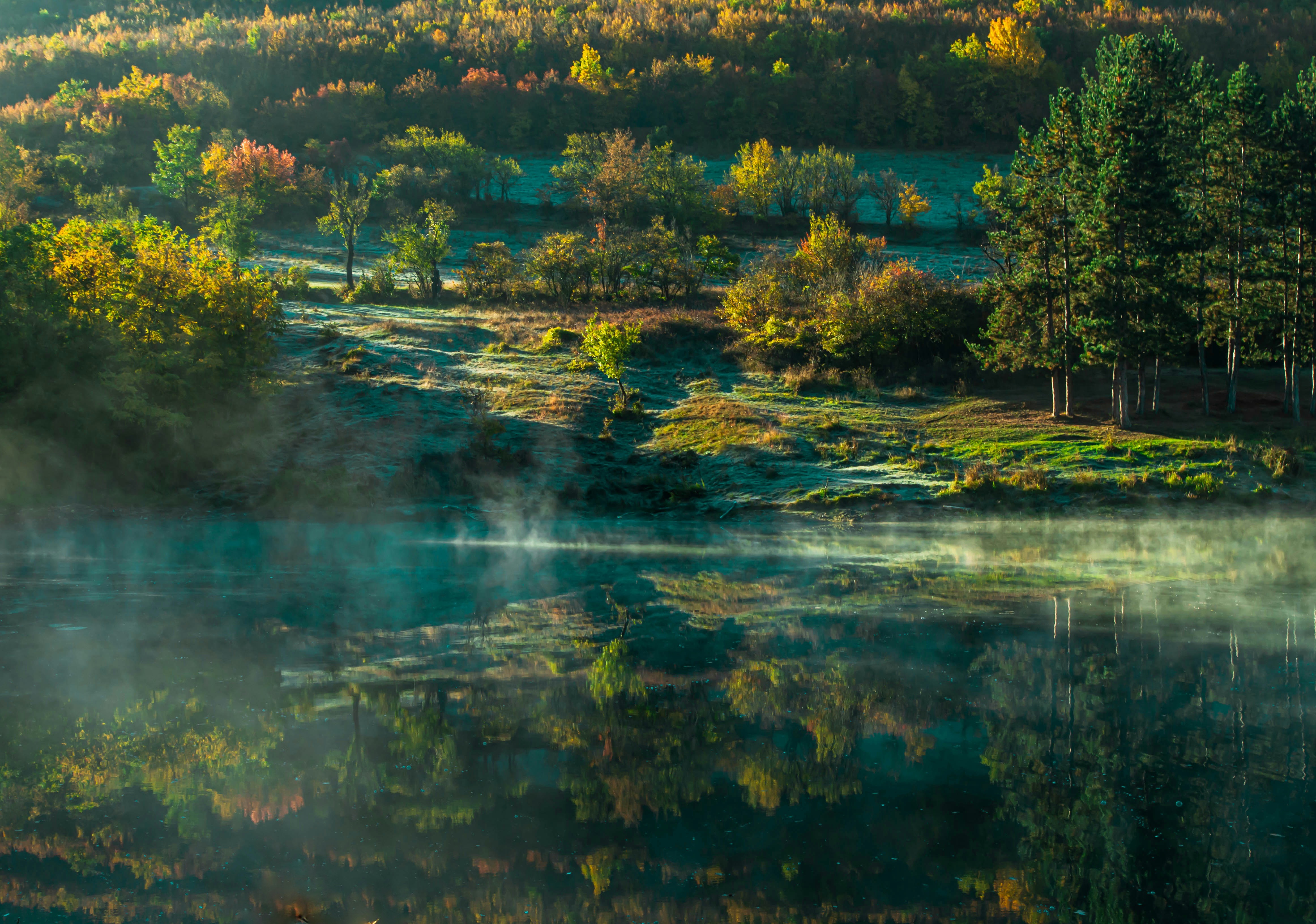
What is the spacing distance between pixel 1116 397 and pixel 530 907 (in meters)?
40.6

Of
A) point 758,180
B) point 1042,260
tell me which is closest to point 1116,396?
point 1042,260

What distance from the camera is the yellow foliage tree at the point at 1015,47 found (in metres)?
124

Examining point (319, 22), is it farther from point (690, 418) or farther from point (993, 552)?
point (993, 552)

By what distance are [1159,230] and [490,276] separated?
1531 inches

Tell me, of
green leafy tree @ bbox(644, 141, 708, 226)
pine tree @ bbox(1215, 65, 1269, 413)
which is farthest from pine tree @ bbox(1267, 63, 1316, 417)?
green leafy tree @ bbox(644, 141, 708, 226)

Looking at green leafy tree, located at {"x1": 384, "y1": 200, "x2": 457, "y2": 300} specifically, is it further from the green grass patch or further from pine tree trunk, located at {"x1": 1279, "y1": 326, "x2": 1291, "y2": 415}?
pine tree trunk, located at {"x1": 1279, "y1": 326, "x2": 1291, "y2": 415}

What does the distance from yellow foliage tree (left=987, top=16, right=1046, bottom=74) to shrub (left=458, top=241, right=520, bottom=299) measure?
87986 millimetres

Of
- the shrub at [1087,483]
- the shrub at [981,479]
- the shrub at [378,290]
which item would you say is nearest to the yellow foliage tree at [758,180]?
the shrub at [378,290]

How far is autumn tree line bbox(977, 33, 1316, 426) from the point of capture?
3912 cm

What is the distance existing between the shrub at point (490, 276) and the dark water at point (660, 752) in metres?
42.9

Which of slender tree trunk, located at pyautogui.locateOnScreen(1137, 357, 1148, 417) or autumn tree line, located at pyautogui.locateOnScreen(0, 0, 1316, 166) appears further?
autumn tree line, located at pyautogui.locateOnScreen(0, 0, 1316, 166)

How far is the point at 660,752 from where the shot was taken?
36.7 feet

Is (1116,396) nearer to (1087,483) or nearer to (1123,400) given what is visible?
(1123,400)

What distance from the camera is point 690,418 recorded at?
4322cm
